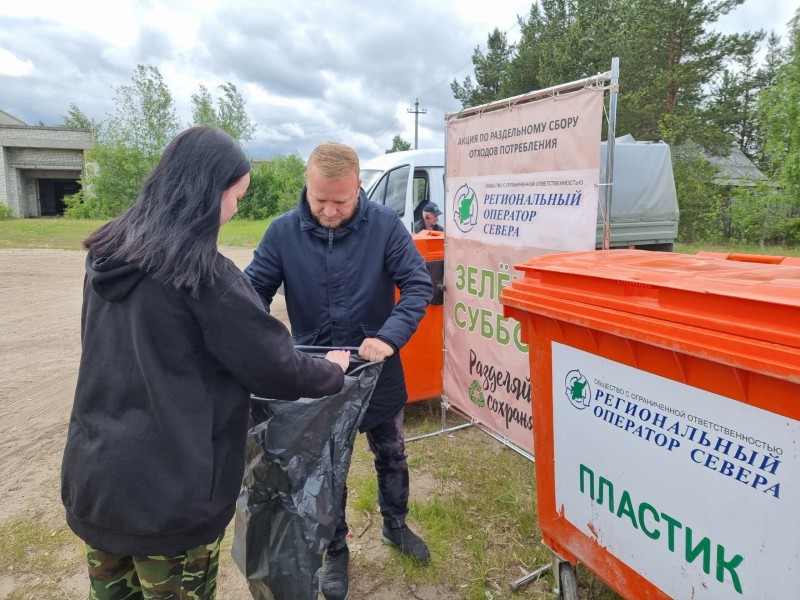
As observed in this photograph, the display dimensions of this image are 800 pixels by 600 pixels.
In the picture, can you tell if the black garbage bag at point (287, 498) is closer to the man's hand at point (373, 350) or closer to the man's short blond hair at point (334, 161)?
the man's hand at point (373, 350)

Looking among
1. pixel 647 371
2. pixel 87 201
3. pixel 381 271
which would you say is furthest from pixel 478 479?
pixel 87 201

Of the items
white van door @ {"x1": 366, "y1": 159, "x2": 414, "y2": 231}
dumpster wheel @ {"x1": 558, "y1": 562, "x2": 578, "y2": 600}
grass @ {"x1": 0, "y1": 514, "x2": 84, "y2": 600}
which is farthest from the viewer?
white van door @ {"x1": 366, "y1": 159, "x2": 414, "y2": 231}

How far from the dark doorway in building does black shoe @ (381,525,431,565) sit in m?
48.7

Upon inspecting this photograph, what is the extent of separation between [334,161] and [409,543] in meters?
1.83

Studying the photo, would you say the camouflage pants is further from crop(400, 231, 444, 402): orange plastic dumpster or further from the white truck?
the white truck

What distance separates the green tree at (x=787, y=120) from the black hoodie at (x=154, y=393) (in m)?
21.3

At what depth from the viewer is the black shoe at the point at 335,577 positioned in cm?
236

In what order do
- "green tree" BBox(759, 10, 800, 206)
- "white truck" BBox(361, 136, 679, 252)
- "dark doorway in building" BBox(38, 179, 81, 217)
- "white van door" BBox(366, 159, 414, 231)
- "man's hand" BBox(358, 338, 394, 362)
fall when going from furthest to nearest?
1. "dark doorway in building" BBox(38, 179, 81, 217)
2. "green tree" BBox(759, 10, 800, 206)
3. "white van door" BBox(366, 159, 414, 231)
4. "white truck" BBox(361, 136, 679, 252)
5. "man's hand" BBox(358, 338, 394, 362)

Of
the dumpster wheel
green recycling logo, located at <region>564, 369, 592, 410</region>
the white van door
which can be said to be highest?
the white van door

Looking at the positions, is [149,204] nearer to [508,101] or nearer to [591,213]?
[591,213]

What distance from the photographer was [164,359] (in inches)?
50.0

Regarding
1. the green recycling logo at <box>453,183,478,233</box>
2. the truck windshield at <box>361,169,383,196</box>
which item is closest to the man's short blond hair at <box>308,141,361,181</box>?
the green recycling logo at <box>453,183,478,233</box>

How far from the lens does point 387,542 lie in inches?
108

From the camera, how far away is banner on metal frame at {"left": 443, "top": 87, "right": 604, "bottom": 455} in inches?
106
